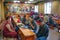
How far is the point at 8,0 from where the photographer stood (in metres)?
4.51

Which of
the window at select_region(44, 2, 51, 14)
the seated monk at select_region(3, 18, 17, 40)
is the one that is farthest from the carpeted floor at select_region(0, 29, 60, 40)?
the seated monk at select_region(3, 18, 17, 40)

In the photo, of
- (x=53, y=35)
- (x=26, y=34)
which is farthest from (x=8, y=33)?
(x=53, y=35)

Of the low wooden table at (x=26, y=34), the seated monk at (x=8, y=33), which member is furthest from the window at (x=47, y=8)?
the seated monk at (x=8, y=33)

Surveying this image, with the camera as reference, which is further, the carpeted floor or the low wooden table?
the carpeted floor

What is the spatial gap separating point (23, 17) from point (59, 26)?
1.11 meters

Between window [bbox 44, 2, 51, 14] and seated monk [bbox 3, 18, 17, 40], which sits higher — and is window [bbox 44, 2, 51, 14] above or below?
above

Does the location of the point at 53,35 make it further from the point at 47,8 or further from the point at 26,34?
the point at 26,34

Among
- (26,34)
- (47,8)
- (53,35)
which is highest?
(47,8)

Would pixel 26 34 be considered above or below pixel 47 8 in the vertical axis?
below

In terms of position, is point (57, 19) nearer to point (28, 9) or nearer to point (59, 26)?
point (59, 26)

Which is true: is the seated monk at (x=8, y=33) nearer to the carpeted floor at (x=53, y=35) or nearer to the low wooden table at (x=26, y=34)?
the low wooden table at (x=26, y=34)

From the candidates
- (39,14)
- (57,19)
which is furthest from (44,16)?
(57,19)

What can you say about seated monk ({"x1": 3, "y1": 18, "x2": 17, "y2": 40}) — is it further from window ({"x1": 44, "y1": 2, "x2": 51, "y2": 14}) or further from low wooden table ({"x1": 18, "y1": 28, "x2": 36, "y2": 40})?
window ({"x1": 44, "y1": 2, "x2": 51, "y2": 14})

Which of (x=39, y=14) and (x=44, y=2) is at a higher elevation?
(x=44, y=2)
